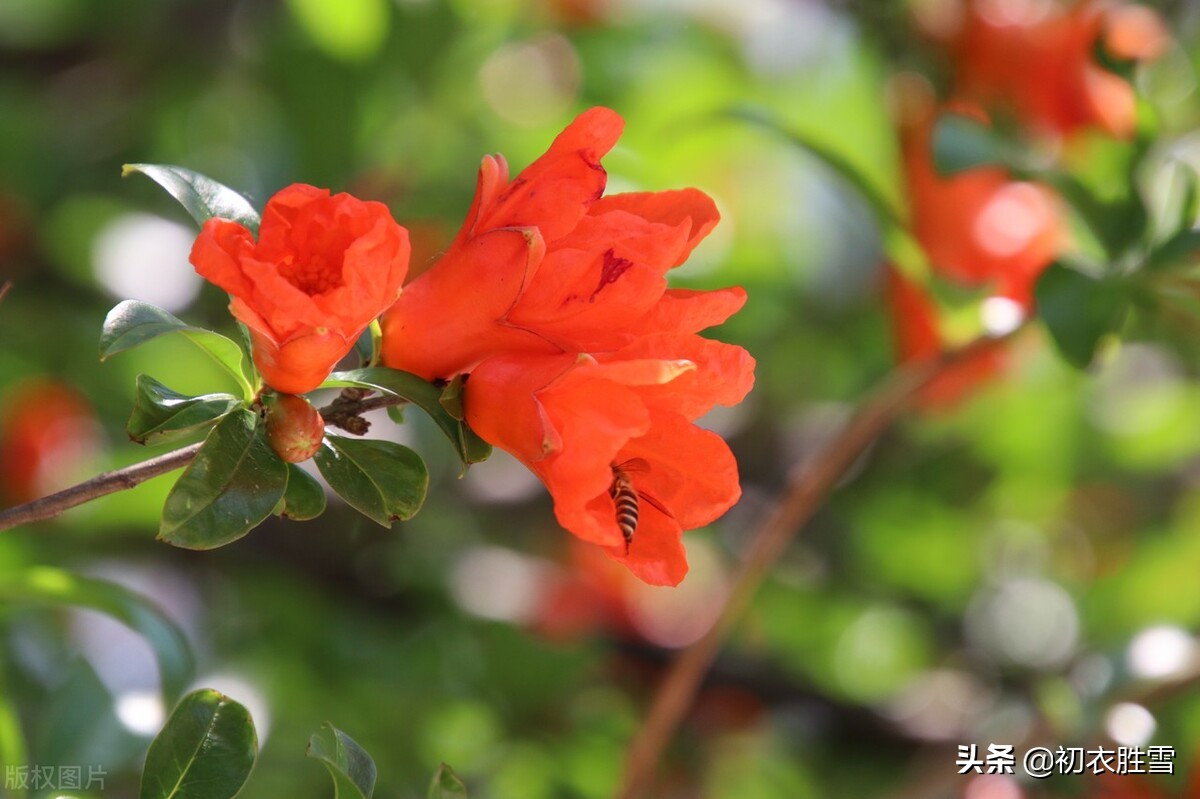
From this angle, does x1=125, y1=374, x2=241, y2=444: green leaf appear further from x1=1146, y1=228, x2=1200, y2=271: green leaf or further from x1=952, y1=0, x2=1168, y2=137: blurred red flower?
x1=952, y1=0, x2=1168, y2=137: blurred red flower

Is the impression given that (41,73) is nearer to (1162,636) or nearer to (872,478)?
(872,478)

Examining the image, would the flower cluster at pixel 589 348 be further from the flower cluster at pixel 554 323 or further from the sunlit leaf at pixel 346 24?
the sunlit leaf at pixel 346 24

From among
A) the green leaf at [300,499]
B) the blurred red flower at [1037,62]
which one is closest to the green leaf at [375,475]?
the green leaf at [300,499]

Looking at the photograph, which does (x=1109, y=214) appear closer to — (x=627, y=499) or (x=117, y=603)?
(x=627, y=499)

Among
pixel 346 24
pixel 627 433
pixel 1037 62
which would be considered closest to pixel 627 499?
pixel 627 433

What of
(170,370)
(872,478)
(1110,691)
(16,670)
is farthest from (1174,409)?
(16,670)

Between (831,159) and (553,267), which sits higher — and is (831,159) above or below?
above
